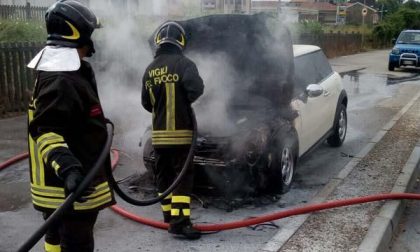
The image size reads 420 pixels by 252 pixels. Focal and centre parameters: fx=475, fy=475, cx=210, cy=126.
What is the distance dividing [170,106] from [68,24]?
164 cm

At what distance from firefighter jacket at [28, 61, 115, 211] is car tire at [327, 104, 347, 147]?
497cm

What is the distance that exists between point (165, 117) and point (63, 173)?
6.12ft

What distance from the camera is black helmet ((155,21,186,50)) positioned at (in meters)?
4.14

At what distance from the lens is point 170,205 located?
170 inches

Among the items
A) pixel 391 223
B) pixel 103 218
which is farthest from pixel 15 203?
pixel 391 223

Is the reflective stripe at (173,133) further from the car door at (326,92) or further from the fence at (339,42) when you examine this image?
the fence at (339,42)

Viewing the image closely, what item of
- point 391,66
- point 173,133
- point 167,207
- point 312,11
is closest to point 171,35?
point 173,133

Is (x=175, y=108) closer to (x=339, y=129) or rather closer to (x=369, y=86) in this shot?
(x=339, y=129)

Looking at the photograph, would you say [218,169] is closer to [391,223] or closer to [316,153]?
[391,223]

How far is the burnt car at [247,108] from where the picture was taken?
475 cm

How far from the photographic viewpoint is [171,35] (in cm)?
415

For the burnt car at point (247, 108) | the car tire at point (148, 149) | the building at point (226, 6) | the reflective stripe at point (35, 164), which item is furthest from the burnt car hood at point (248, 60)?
the building at point (226, 6)

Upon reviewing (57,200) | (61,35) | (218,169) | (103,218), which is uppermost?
(61,35)

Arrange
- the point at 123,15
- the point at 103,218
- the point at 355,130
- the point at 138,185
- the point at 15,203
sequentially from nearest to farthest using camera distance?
the point at 103,218 < the point at 15,203 < the point at 138,185 < the point at 123,15 < the point at 355,130
